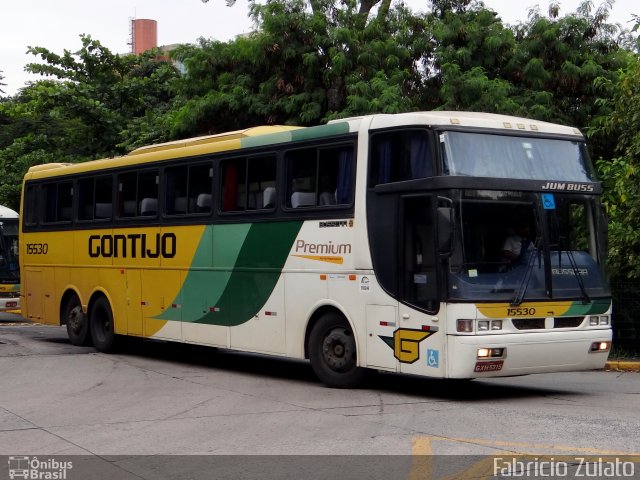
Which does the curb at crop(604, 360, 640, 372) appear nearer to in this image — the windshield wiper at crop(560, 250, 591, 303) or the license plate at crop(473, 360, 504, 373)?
the windshield wiper at crop(560, 250, 591, 303)

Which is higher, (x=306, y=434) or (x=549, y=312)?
(x=549, y=312)

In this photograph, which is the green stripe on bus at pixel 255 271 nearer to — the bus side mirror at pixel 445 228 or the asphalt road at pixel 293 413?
the asphalt road at pixel 293 413

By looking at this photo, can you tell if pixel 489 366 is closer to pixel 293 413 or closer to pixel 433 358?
pixel 433 358

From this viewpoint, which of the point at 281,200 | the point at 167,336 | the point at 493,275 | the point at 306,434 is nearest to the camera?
the point at 306,434

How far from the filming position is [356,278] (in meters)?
12.8

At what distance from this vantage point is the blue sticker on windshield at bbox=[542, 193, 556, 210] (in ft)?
39.9

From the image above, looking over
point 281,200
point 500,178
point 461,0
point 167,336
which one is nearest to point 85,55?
point 461,0

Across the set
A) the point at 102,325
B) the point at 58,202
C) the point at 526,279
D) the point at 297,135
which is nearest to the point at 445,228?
the point at 526,279

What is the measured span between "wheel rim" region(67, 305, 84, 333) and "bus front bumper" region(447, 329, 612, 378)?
9898 mm

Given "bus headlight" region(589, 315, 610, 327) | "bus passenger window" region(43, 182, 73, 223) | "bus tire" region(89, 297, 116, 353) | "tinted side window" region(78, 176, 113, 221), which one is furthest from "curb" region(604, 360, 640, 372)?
"bus passenger window" region(43, 182, 73, 223)

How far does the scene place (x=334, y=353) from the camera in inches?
519

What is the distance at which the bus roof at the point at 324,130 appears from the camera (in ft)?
39.9

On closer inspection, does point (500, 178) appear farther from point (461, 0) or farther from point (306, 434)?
point (461, 0)

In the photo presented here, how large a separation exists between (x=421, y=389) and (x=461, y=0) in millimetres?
15336
